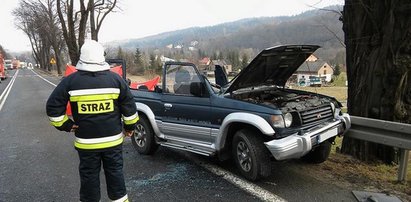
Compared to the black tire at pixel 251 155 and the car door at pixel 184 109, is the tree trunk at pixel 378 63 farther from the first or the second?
the car door at pixel 184 109

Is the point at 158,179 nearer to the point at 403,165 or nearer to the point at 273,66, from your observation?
the point at 273,66

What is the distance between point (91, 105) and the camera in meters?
3.52

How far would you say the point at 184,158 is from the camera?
20.1ft

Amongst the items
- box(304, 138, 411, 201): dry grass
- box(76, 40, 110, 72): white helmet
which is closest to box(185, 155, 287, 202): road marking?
box(304, 138, 411, 201): dry grass

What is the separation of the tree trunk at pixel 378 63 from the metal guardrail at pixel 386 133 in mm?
387

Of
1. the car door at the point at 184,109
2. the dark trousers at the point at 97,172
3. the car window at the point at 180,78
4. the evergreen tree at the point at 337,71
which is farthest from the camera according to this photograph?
the evergreen tree at the point at 337,71

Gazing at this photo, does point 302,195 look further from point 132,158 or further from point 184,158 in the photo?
point 132,158

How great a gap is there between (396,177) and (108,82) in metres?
3.92

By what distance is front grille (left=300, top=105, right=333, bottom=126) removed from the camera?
4711mm

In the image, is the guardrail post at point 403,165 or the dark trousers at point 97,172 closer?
the dark trousers at point 97,172

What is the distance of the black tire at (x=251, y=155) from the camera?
461 cm

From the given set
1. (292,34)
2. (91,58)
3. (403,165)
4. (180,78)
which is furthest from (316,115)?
(292,34)

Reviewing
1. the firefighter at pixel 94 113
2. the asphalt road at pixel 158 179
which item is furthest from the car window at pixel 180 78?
the firefighter at pixel 94 113

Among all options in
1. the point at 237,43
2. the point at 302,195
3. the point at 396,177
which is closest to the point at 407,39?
the point at 396,177
